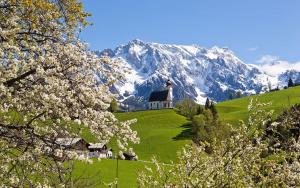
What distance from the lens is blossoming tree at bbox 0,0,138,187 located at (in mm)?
9938

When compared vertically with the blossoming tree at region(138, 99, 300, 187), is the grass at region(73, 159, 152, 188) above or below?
below

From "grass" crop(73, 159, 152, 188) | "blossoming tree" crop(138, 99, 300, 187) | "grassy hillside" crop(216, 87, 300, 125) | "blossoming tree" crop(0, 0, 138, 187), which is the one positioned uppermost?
"grassy hillside" crop(216, 87, 300, 125)

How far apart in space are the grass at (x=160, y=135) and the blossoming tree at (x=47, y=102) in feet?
158

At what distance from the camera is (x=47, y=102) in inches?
393

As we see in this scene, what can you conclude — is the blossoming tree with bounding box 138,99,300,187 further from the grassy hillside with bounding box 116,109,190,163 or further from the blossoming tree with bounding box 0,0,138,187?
the grassy hillside with bounding box 116,109,190,163

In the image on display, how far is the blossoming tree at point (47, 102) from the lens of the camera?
9.94m

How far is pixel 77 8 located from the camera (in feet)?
47.7

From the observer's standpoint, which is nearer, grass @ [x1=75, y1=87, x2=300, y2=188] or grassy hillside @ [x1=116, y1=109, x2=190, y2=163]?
grass @ [x1=75, y1=87, x2=300, y2=188]

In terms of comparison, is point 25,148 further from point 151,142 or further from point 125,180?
point 151,142

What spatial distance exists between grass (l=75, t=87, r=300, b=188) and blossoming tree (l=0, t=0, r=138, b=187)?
48.2m

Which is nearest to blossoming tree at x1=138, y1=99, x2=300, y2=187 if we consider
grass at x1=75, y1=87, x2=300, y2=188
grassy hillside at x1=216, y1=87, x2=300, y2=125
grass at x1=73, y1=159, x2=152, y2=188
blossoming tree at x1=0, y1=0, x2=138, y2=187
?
blossoming tree at x1=0, y1=0, x2=138, y2=187

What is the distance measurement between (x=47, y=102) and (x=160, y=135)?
111147 millimetres

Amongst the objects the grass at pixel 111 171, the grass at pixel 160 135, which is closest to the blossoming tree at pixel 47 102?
the grass at pixel 111 171

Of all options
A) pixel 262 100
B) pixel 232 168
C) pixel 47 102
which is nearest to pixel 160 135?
pixel 262 100
